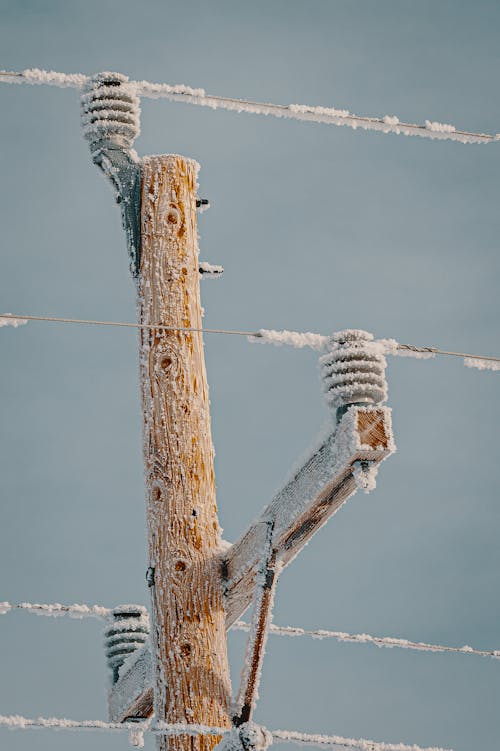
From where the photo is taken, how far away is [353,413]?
12.5 feet

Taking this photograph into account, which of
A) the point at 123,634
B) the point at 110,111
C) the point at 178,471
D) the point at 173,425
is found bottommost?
the point at 123,634

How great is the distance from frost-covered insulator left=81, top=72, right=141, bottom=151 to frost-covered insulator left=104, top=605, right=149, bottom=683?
2.30 m

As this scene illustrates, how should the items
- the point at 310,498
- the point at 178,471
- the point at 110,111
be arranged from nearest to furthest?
1. the point at 310,498
2. the point at 178,471
3. the point at 110,111

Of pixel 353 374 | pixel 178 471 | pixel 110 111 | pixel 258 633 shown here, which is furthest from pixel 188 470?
pixel 110 111

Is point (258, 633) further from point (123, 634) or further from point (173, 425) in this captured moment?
point (123, 634)

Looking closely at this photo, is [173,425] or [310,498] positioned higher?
[173,425]

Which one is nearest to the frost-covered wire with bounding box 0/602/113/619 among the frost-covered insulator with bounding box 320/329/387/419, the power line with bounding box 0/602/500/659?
the power line with bounding box 0/602/500/659

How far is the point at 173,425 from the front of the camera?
475cm

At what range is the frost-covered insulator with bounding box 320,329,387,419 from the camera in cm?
387

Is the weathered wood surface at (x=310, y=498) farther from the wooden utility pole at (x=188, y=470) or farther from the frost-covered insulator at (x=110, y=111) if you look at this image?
the frost-covered insulator at (x=110, y=111)

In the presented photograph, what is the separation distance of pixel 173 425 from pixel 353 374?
112 cm

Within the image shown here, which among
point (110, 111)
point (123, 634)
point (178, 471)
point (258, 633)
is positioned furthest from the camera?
point (123, 634)

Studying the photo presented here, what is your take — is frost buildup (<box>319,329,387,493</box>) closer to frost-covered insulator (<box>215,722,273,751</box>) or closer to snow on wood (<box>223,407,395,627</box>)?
snow on wood (<box>223,407,395,627</box>)

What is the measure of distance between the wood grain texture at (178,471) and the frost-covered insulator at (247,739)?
0.20 metres
